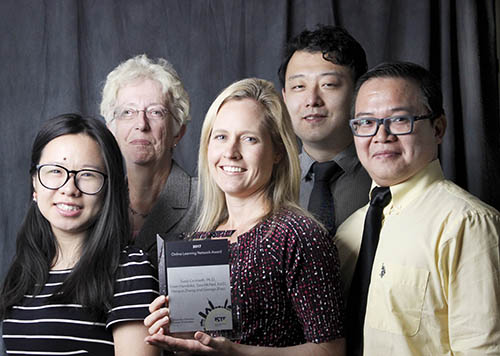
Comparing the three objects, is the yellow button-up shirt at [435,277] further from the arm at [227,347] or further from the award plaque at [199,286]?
the award plaque at [199,286]

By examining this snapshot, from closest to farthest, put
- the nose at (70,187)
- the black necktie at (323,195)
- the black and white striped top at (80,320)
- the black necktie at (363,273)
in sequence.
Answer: the black and white striped top at (80,320) < the nose at (70,187) < the black necktie at (363,273) < the black necktie at (323,195)

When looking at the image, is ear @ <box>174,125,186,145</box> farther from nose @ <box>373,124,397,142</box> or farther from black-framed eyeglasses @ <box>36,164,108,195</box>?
nose @ <box>373,124,397,142</box>

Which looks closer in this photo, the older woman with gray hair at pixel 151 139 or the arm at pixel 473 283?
the arm at pixel 473 283

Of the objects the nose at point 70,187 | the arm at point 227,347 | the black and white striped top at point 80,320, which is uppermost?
the nose at point 70,187

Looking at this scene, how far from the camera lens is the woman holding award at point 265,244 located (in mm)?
1915

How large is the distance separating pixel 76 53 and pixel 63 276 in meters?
1.30

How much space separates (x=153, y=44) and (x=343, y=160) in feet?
3.43

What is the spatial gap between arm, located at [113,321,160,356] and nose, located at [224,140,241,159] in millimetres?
565

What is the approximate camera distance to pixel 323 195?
2.52 m

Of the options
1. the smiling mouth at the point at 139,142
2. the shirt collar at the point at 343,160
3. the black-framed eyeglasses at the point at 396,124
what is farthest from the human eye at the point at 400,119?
the smiling mouth at the point at 139,142

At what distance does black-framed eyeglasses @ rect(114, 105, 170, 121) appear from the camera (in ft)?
8.68

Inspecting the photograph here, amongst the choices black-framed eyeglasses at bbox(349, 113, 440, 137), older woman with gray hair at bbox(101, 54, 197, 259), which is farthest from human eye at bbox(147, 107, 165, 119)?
black-framed eyeglasses at bbox(349, 113, 440, 137)

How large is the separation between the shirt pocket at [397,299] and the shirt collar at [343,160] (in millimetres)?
634

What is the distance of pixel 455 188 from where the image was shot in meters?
1.99
